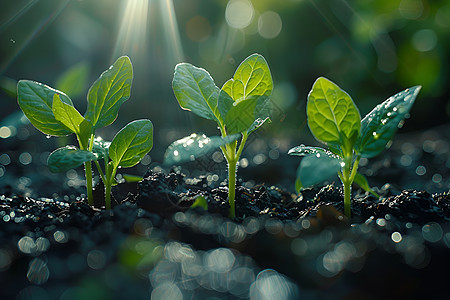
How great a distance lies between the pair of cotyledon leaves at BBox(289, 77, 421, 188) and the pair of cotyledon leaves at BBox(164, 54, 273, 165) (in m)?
0.13

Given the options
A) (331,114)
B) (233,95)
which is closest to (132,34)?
(233,95)

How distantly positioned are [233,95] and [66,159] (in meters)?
0.46

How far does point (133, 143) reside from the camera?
3.62ft

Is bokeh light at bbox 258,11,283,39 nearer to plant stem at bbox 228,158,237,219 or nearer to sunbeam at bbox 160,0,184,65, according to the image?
sunbeam at bbox 160,0,184,65

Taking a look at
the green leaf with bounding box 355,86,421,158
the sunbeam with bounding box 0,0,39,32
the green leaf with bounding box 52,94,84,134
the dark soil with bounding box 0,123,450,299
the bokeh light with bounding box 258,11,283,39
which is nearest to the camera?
the dark soil with bounding box 0,123,450,299

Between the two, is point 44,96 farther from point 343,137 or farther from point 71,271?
point 343,137

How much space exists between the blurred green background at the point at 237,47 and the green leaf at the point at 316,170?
5.12 feet

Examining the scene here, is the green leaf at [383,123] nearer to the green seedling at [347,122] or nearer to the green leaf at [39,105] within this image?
the green seedling at [347,122]

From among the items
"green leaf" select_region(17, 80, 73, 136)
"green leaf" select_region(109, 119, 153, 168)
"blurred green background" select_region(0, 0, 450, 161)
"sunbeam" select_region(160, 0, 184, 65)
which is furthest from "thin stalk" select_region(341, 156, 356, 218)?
"sunbeam" select_region(160, 0, 184, 65)

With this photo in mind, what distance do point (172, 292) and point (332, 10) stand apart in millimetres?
2789

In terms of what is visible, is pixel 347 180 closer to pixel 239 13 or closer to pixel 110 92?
pixel 110 92

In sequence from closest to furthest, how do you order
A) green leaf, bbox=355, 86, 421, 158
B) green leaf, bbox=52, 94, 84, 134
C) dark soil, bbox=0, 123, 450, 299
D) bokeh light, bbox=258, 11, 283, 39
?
1. dark soil, bbox=0, 123, 450, 299
2. green leaf, bbox=355, 86, 421, 158
3. green leaf, bbox=52, 94, 84, 134
4. bokeh light, bbox=258, 11, 283, 39

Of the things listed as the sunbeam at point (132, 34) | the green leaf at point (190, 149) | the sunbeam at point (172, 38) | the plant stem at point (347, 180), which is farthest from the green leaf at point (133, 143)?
the sunbeam at point (172, 38)

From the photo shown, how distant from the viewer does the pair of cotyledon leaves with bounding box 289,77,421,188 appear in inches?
36.7
